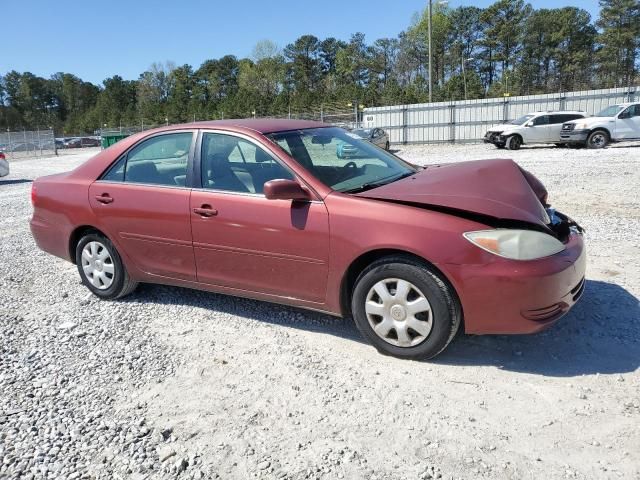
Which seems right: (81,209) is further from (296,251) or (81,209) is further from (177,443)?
(177,443)

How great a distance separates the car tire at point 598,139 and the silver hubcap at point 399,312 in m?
18.3

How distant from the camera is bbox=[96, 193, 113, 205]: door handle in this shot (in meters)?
4.64

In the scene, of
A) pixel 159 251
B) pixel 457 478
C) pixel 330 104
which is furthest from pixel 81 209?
pixel 330 104

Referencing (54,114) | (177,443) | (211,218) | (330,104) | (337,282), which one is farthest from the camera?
(54,114)

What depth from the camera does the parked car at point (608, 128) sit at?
60.3ft

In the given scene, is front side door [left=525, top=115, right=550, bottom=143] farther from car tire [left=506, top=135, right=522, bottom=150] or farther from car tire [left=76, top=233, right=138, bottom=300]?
car tire [left=76, top=233, right=138, bottom=300]

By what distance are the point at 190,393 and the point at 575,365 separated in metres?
2.43

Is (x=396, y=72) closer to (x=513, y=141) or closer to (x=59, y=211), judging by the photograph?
(x=513, y=141)

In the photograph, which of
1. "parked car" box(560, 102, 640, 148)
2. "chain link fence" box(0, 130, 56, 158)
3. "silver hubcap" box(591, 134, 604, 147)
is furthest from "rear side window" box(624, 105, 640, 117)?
"chain link fence" box(0, 130, 56, 158)

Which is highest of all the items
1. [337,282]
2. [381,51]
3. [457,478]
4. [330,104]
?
[381,51]

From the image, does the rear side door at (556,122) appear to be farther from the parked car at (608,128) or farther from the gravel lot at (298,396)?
the gravel lot at (298,396)

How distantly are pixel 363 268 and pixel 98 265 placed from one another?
2.68 meters

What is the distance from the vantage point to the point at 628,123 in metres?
18.4

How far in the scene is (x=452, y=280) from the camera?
3.22 m
